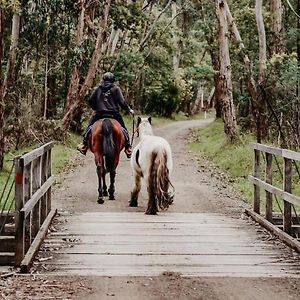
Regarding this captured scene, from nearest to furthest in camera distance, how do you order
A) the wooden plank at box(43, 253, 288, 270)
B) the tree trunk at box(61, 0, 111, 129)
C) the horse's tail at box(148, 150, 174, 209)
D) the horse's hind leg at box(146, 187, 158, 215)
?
the wooden plank at box(43, 253, 288, 270)
the horse's tail at box(148, 150, 174, 209)
the horse's hind leg at box(146, 187, 158, 215)
the tree trunk at box(61, 0, 111, 129)

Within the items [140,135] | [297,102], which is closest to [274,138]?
[297,102]

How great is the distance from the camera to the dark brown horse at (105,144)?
40.8 ft

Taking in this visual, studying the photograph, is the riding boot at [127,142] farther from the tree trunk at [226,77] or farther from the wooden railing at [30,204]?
the tree trunk at [226,77]

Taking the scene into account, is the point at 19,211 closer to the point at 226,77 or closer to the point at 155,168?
the point at 155,168

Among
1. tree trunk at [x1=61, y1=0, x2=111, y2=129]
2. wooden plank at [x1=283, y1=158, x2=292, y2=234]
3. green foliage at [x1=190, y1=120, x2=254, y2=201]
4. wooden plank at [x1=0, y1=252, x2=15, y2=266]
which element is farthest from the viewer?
tree trunk at [x1=61, y1=0, x2=111, y2=129]

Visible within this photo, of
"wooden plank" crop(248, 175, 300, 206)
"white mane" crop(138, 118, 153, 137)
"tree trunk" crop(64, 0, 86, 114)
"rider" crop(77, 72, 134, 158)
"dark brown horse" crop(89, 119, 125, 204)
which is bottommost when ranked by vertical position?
"wooden plank" crop(248, 175, 300, 206)

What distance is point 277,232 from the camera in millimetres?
8766

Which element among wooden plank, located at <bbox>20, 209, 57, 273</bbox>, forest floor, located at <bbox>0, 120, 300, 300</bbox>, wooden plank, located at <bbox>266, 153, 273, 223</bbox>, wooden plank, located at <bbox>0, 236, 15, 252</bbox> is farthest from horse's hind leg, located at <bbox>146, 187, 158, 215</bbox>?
wooden plank, located at <bbox>0, 236, 15, 252</bbox>

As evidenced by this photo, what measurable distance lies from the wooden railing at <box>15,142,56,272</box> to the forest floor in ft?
1.16

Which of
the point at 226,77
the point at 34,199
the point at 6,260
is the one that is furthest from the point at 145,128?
the point at 226,77

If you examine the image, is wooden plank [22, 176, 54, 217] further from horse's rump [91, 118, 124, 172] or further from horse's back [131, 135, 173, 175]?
horse's rump [91, 118, 124, 172]

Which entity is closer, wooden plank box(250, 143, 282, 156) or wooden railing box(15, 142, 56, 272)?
wooden railing box(15, 142, 56, 272)

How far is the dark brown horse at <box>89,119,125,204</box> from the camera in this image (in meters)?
12.4

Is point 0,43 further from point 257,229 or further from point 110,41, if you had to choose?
point 110,41
